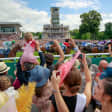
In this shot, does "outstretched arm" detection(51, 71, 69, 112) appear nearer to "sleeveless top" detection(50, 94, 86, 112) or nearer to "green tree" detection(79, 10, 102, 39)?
"sleeveless top" detection(50, 94, 86, 112)

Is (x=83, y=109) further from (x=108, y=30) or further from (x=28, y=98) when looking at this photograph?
(x=108, y=30)

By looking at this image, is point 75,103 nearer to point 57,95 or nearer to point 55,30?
point 57,95

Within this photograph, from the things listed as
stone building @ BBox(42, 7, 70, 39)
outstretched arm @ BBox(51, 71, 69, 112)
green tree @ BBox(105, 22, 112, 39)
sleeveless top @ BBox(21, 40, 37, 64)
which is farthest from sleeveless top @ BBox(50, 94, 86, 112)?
stone building @ BBox(42, 7, 70, 39)

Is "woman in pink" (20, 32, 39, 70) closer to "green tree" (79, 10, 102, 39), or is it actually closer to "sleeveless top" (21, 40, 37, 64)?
"sleeveless top" (21, 40, 37, 64)

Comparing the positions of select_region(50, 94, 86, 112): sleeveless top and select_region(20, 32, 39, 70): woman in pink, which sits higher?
select_region(20, 32, 39, 70): woman in pink

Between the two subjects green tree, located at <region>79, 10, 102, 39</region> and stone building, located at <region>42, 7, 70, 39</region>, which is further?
stone building, located at <region>42, 7, 70, 39</region>

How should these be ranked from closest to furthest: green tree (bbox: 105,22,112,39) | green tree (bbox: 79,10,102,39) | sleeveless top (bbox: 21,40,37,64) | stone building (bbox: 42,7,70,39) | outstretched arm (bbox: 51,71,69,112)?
outstretched arm (bbox: 51,71,69,112), sleeveless top (bbox: 21,40,37,64), green tree (bbox: 105,22,112,39), green tree (bbox: 79,10,102,39), stone building (bbox: 42,7,70,39)

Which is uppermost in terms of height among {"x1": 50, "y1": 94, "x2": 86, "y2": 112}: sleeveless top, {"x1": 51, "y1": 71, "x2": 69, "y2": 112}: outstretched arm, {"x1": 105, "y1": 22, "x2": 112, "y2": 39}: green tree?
{"x1": 105, "y1": 22, "x2": 112, "y2": 39}: green tree

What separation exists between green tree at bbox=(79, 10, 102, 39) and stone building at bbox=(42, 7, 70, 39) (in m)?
8.88

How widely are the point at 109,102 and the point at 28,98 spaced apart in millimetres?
597

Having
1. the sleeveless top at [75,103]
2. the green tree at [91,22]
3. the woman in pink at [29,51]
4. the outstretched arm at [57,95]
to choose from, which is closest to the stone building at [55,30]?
the green tree at [91,22]

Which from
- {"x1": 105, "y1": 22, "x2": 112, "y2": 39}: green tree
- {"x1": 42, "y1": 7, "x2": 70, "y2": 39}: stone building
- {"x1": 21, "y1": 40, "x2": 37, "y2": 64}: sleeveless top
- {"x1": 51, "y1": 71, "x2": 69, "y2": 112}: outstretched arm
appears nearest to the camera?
{"x1": 51, "y1": 71, "x2": 69, "y2": 112}: outstretched arm

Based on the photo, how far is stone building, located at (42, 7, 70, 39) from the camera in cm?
6669

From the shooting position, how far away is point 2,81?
1.90 meters
